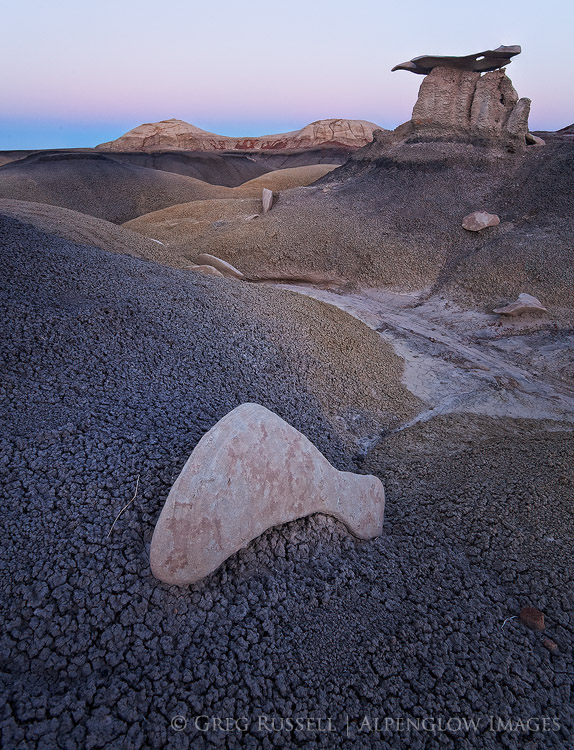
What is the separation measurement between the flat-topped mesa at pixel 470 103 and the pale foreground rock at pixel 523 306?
25.4ft

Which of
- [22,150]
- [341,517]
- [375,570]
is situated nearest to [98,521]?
[341,517]

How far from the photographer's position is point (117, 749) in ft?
5.98

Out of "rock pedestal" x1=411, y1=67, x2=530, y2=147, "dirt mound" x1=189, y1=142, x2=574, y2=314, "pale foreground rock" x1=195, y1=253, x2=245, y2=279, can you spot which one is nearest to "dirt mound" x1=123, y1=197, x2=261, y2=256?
"dirt mound" x1=189, y1=142, x2=574, y2=314

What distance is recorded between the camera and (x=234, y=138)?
44188 millimetres

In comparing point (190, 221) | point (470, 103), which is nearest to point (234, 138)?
point (190, 221)

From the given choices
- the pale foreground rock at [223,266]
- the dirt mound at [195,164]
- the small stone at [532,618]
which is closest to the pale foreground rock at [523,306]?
the pale foreground rock at [223,266]

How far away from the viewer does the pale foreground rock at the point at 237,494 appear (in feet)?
8.01

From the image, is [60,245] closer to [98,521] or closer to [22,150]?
[98,521]

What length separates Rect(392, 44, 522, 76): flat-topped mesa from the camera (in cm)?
1416

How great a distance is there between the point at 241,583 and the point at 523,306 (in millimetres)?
8724

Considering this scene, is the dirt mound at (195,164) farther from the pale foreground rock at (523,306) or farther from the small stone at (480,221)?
the pale foreground rock at (523,306)

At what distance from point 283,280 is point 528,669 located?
10859 mm

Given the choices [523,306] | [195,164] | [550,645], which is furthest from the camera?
[195,164]

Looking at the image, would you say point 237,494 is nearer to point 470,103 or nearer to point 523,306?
point 523,306
